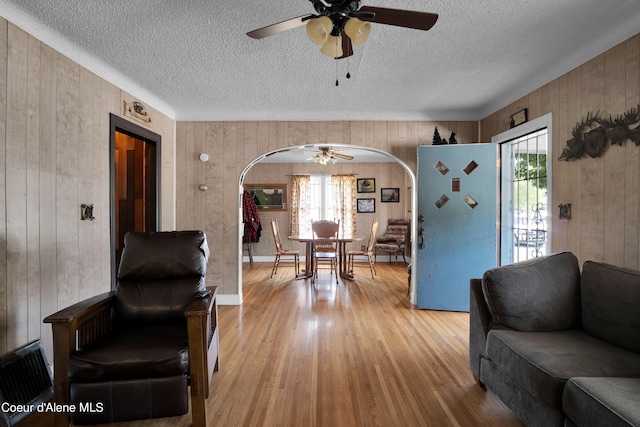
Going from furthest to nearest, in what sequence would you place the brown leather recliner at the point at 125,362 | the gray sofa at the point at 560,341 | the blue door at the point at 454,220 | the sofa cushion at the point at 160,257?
1. the blue door at the point at 454,220
2. the sofa cushion at the point at 160,257
3. the brown leather recliner at the point at 125,362
4. the gray sofa at the point at 560,341

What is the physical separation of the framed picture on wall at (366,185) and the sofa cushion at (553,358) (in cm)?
568

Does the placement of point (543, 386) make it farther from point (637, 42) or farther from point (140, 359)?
point (637, 42)

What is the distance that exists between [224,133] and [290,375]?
3.18m

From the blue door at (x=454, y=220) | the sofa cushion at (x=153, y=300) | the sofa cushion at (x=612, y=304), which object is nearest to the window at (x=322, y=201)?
the blue door at (x=454, y=220)

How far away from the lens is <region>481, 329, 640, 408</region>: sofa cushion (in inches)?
58.2

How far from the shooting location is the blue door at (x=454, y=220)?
3.67 metres

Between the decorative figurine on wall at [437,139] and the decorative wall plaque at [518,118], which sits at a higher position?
the decorative wall plaque at [518,118]

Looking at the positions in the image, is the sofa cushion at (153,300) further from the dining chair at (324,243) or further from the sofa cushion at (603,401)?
the dining chair at (324,243)

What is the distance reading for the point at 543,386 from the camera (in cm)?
150

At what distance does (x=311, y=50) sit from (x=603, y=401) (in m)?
2.73

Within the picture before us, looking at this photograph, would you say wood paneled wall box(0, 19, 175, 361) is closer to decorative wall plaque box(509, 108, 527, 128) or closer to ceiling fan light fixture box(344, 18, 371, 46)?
ceiling fan light fixture box(344, 18, 371, 46)

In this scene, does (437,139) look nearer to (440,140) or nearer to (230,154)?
(440,140)

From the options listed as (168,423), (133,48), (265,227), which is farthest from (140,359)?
(265,227)

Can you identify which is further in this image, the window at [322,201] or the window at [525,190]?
the window at [322,201]
